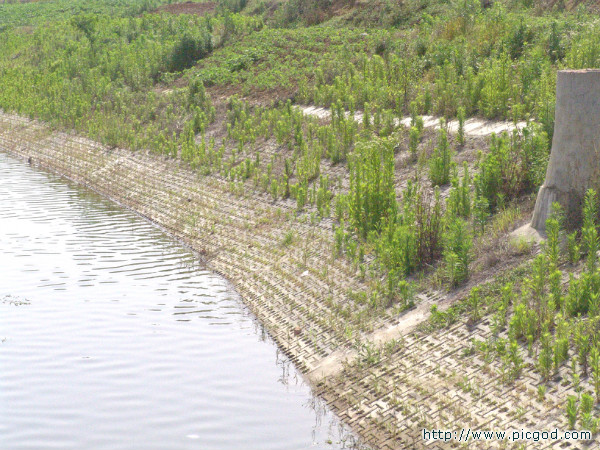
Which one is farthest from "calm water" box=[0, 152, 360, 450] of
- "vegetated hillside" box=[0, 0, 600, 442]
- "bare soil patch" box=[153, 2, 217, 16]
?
"bare soil patch" box=[153, 2, 217, 16]

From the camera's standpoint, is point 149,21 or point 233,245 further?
point 149,21

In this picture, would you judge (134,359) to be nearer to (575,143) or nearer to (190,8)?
(575,143)

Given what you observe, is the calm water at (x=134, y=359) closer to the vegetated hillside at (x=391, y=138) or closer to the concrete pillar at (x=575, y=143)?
the vegetated hillside at (x=391, y=138)

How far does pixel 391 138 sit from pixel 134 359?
550cm

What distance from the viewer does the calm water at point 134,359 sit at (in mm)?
8242

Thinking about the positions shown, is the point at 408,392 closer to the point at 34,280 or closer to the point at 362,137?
the point at 34,280

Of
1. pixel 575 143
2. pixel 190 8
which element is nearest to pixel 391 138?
pixel 575 143

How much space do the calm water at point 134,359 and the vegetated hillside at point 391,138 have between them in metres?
0.98

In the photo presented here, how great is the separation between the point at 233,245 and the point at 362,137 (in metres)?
3.55

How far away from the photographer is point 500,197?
1110 centimetres

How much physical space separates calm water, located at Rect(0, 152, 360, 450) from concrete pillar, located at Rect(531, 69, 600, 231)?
12.5 ft

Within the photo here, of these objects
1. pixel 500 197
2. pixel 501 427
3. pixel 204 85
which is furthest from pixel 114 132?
pixel 501 427

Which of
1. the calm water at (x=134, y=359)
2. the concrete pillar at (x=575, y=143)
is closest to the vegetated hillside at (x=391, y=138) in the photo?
the concrete pillar at (x=575, y=143)

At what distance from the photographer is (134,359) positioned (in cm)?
1016
